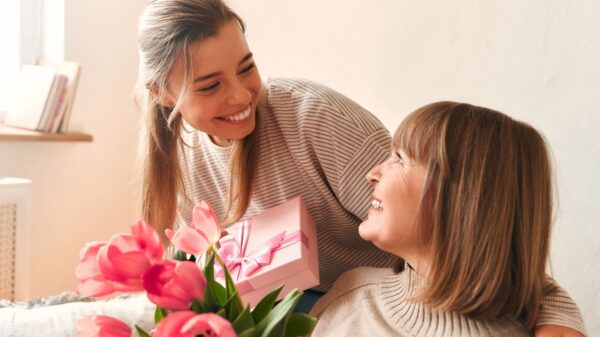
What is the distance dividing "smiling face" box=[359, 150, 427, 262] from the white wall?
52 centimetres

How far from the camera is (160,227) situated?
52.9 inches

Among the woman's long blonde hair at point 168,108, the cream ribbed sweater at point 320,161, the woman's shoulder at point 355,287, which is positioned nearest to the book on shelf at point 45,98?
the woman's long blonde hair at point 168,108

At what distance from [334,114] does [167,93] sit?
0.99 ft

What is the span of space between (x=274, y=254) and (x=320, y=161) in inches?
8.5

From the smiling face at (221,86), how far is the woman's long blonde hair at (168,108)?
0.01 meters

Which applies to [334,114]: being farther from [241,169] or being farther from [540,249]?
[540,249]

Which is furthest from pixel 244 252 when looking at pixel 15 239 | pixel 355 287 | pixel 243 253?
pixel 15 239

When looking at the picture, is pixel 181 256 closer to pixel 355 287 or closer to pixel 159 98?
pixel 355 287

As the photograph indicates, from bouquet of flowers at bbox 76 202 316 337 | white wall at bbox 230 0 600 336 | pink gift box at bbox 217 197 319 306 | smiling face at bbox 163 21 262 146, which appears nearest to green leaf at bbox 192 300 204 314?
bouquet of flowers at bbox 76 202 316 337

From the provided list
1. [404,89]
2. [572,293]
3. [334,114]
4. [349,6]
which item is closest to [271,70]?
[349,6]

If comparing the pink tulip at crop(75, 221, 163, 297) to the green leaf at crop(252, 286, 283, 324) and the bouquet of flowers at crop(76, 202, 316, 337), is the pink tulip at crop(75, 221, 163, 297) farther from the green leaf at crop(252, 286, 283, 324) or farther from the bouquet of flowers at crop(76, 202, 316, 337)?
the green leaf at crop(252, 286, 283, 324)

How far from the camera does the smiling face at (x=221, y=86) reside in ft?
3.65

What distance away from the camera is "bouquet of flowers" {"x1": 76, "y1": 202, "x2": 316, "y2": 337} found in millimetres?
512

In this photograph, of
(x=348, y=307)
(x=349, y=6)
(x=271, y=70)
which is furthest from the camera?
(x=271, y=70)
